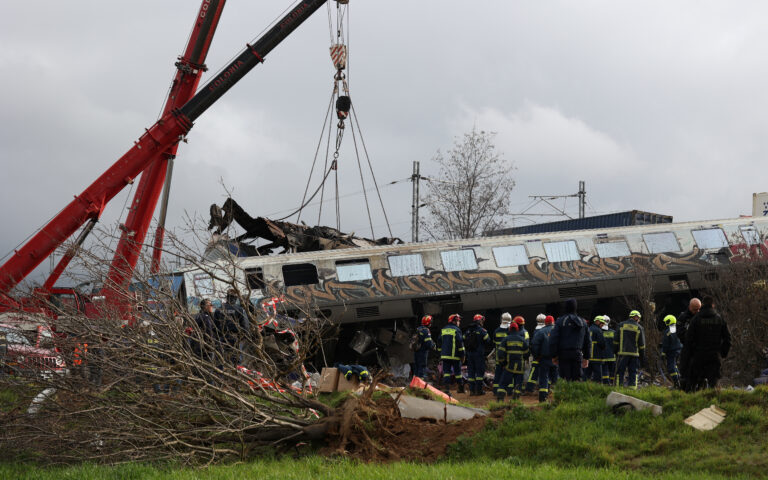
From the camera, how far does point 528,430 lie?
899cm

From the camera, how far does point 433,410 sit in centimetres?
1030

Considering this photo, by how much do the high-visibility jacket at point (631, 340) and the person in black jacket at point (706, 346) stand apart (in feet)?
10.5

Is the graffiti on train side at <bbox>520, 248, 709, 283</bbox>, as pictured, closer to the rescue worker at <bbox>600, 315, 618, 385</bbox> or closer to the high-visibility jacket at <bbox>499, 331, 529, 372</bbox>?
the rescue worker at <bbox>600, 315, 618, 385</bbox>

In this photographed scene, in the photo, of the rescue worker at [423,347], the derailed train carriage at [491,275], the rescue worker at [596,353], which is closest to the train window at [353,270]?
the derailed train carriage at [491,275]

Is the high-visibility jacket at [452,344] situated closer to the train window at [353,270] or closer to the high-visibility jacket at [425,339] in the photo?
the high-visibility jacket at [425,339]

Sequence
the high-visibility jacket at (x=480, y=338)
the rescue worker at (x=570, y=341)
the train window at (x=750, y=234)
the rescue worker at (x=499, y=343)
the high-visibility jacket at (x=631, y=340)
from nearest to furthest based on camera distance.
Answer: the rescue worker at (x=570, y=341)
the high-visibility jacket at (x=631, y=340)
the rescue worker at (x=499, y=343)
the high-visibility jacket at (x=480, y=338)
the train window at (x=750, y=234)

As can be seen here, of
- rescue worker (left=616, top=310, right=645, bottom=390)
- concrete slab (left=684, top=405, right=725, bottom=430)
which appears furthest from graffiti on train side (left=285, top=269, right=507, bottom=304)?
concrete slab (left=684, top=405, right=725, bottom=430)

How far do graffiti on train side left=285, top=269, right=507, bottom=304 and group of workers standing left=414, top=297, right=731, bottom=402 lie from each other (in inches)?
79.7

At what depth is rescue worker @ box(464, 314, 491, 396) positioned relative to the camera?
15648 mm

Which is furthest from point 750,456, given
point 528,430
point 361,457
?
point 361,457

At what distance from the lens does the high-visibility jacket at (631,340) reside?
44.6 ft

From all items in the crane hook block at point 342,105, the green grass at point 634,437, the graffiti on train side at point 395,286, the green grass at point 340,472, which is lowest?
Answer: the green grass at point 340,472

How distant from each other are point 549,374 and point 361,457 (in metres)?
6.25

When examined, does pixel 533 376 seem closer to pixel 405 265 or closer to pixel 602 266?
pixel 405 265
